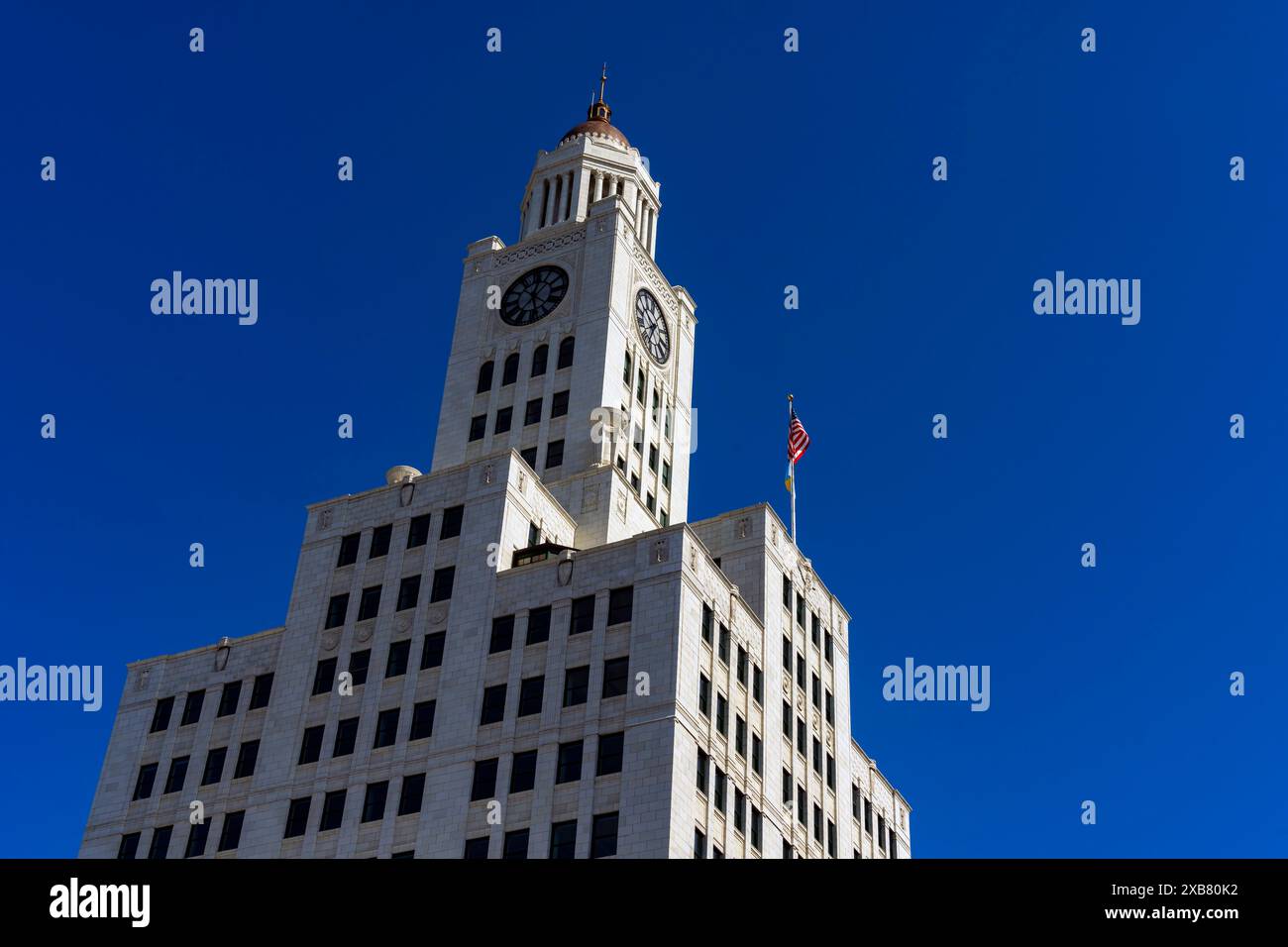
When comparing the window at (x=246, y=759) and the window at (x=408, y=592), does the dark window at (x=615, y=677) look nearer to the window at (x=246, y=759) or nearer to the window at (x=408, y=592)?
the window at (x=408, y=592)

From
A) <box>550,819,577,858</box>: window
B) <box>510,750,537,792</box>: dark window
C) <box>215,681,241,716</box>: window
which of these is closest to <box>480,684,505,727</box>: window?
<box>510,750,537,792</box>: dark window

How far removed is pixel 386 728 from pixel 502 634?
23.0 ft

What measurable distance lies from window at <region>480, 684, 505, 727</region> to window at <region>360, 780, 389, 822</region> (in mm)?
5430

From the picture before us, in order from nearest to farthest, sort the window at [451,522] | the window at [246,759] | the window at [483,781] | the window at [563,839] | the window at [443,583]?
the window at [563,839]
the window at [483,781]
the window at [246,759]
the window at [443,583]
the window at [451,522]

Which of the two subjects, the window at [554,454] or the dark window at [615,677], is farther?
the window at [554,454]

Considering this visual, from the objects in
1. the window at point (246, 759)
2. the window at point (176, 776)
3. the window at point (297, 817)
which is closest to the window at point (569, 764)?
the window at point (297, 817)

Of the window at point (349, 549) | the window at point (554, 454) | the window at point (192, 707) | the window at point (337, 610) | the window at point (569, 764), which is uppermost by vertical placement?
the window at point (554, 454)

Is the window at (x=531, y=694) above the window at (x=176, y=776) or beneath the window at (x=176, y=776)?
above

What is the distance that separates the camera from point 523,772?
63.8 metres

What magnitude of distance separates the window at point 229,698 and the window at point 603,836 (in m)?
23.6

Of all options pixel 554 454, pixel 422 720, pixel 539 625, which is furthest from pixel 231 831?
pixel 554 454

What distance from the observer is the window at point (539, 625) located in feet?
224
